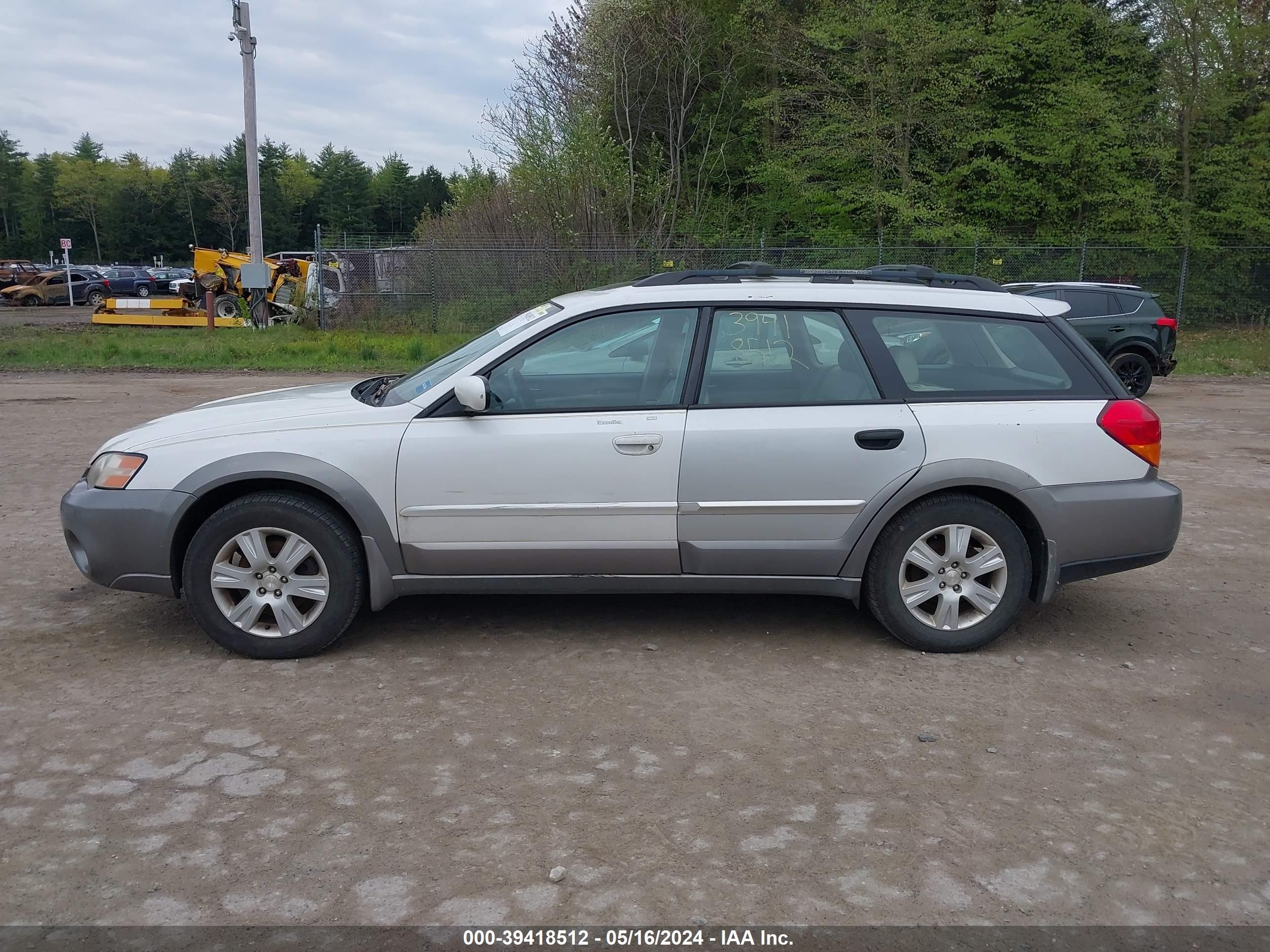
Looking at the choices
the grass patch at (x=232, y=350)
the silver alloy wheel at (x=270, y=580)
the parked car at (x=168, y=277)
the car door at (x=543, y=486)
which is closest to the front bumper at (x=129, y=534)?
the silver alloy wheel at (x=270, y=580)

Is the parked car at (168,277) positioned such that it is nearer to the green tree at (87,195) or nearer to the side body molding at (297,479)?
the side body molding at (297,479)

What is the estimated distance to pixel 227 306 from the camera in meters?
27.9

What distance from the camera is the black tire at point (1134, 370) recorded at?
14859mm

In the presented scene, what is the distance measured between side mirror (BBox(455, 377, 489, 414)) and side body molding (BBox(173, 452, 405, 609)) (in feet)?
1.94

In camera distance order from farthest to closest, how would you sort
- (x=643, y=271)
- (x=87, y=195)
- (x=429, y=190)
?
(x=429, y=190), (x=87, y=195), (x=643, y=271)

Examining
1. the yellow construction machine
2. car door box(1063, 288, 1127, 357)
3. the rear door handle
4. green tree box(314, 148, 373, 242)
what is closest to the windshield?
the rear door handle

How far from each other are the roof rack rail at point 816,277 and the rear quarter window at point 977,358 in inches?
13.4

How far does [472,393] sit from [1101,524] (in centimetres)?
291

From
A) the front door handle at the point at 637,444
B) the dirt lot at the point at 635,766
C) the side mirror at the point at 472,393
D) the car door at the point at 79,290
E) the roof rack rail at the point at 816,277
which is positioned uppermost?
the car door at the point at 79,290

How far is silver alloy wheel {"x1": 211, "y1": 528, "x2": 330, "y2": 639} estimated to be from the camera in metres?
4.65

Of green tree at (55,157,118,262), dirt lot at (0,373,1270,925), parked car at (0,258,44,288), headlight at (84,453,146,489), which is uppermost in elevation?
green tree at (55,157,118,262)

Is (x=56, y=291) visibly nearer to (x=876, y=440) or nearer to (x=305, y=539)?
(x=305, y=539)

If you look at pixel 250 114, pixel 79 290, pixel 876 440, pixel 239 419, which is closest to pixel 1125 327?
pixel 876 440

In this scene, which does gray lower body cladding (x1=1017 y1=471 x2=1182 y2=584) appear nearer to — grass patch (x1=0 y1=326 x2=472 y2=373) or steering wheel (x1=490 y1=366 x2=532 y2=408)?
steering wheel (x1=490 y1=366 x2=532 y2=408)
